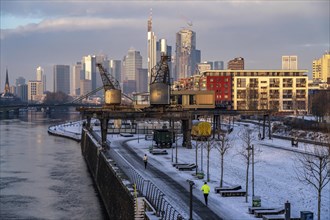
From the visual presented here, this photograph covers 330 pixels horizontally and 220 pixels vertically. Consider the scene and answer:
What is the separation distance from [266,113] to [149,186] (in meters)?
49.7

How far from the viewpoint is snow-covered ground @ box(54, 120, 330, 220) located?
30.9 m

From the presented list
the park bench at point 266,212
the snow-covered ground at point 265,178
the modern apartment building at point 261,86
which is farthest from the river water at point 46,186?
the modern apartment building at point 261,86

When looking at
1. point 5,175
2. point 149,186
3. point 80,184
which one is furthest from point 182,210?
point 5,175

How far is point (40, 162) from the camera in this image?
71.2 meters

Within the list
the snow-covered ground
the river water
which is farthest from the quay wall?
the snow-covered ground

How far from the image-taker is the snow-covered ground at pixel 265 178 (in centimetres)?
3088

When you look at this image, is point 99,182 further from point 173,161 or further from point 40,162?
point 40,162

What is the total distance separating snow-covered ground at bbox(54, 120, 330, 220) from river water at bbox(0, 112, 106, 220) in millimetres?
8159

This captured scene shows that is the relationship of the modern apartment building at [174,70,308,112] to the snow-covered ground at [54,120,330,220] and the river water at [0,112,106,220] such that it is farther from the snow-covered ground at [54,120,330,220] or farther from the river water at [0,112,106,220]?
the snow-covered ground at [54,120,330,220]

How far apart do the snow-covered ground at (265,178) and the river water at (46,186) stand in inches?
321

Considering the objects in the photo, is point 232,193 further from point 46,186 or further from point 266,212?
point 46,186

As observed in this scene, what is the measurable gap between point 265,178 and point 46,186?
78.4 feet

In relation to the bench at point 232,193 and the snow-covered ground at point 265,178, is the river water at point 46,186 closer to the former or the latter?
the snow-covered ground at point 265,178

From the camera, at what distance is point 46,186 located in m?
52.2
